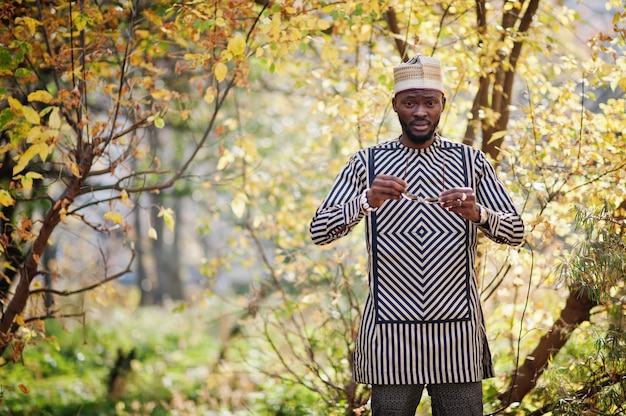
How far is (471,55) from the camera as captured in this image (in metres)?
3.68

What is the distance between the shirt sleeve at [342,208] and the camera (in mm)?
2295

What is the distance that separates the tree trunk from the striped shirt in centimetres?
112

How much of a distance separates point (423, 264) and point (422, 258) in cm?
2

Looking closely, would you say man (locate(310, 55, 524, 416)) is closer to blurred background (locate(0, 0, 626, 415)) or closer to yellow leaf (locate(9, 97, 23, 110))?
blurred background (locate(0, 0, 626, 415))

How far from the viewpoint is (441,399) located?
7.70ft

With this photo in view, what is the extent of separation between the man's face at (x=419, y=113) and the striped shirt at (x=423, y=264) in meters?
0.06

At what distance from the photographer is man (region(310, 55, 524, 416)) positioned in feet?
7.54

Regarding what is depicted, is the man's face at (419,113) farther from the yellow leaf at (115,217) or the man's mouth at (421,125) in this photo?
the yellow leaf at (115,217)

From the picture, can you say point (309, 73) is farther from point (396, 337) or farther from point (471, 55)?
point (396, 337)

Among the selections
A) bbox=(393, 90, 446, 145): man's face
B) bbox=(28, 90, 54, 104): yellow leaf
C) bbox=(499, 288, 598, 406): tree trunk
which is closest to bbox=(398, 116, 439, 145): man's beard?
bbox=(393, 90, 446, 145): man's face

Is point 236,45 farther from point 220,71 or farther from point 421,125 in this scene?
point 421,125

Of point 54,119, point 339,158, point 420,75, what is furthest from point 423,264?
point 339,158

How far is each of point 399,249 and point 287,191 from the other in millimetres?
2616

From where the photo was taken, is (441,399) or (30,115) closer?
(441,399)
